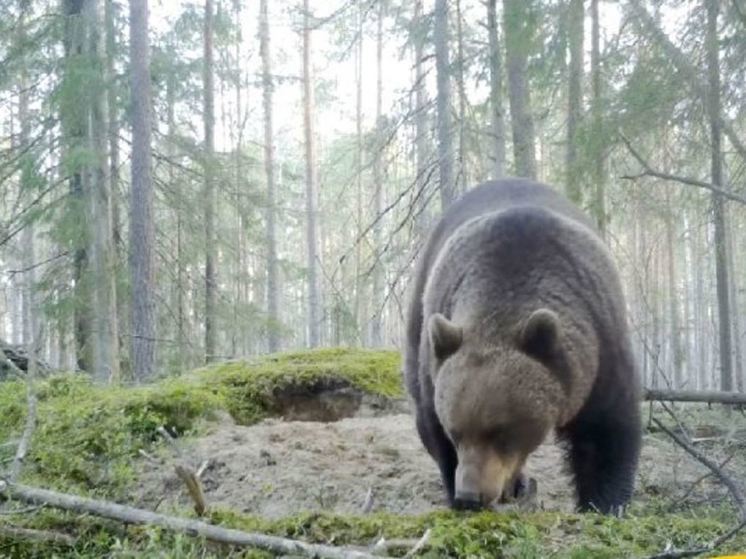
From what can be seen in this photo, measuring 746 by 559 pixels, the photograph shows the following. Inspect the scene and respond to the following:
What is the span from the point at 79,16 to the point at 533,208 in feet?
38.8

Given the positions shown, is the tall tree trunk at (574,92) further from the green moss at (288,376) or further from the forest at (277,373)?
the green moss at (288,376)

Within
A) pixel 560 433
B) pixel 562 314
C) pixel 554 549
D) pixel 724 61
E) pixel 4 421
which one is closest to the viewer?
pixel 554 549

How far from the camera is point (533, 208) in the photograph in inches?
201

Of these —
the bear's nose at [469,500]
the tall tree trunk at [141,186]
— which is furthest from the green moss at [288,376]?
the tall tree trunk at [141,186]

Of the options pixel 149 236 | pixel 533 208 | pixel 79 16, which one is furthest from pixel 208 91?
pixel 533 208

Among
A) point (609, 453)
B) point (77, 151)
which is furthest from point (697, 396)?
point (77, 151)

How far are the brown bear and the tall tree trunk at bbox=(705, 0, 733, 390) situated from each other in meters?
3.27

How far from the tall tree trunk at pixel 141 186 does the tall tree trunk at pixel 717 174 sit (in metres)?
8.03

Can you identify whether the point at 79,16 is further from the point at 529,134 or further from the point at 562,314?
the point at 562,314

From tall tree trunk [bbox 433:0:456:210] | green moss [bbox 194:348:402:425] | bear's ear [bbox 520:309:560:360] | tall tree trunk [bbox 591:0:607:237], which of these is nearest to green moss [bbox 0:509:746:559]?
bear's ear [bbox 520:309:560:360]

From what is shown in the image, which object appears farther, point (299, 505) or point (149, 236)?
point (149, 236)

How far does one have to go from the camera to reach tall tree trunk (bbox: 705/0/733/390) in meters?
8.06

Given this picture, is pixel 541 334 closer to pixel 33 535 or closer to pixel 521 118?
pixel 33 535

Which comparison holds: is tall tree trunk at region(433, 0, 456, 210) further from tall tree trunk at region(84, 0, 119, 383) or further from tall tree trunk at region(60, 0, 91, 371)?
tall tree trunk at region(60, 0, 91, 371)
